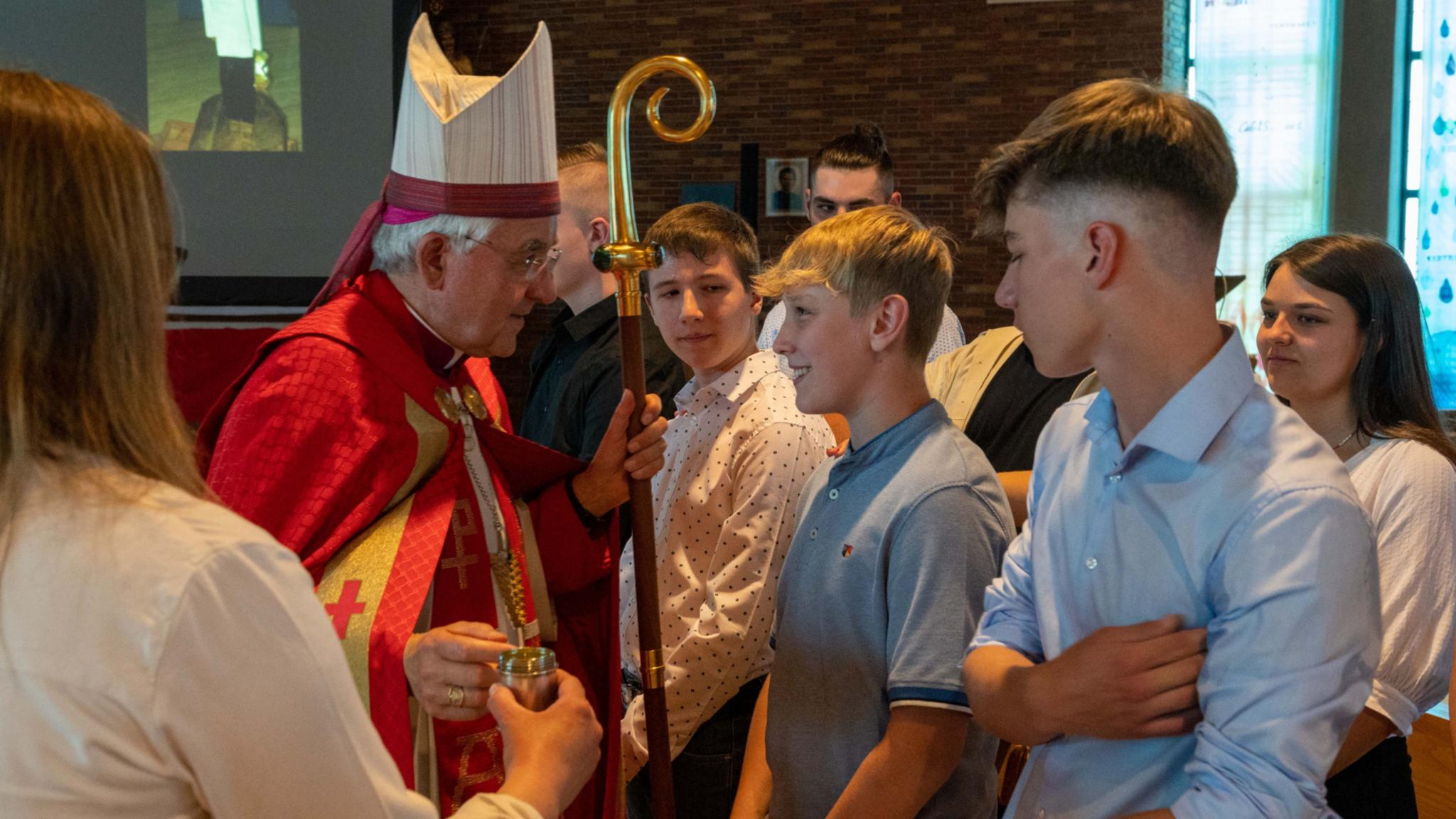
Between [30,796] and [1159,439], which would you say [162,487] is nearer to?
[30,796]

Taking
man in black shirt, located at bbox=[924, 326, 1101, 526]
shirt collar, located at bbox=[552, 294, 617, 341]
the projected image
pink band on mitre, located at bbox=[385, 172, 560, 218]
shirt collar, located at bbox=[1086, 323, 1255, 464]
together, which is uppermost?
the projected image

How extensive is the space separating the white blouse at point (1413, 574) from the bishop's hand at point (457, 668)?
1433 millimetres

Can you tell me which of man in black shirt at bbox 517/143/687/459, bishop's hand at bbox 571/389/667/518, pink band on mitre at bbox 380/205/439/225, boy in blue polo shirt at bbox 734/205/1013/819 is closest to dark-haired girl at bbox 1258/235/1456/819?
boy in blue polo shirt at bbox 734/205/1013/819

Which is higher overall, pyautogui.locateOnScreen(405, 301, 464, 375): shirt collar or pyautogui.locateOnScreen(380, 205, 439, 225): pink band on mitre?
pyautogui.locateOnScreen(380, 205, 439, 225): pink band on mitre

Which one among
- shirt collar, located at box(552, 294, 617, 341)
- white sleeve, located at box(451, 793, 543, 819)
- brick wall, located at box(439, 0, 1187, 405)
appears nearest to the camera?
white sleeve, located at box(451, 793, 543, 819)

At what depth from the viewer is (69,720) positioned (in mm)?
923

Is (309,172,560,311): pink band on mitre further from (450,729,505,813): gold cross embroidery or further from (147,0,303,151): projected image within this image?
(147,0,303,151): projected image

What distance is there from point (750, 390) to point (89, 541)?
1801 millimetres

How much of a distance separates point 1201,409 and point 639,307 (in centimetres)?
99

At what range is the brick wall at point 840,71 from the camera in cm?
903

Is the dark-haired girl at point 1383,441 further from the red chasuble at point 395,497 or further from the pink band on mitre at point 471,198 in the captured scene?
the pink band on mitre at point 471,198

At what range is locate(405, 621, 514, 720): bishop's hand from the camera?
1.64 m

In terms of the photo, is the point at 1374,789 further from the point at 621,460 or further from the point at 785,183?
the point at 785,183

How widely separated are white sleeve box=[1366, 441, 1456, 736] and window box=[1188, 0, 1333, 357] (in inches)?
286
